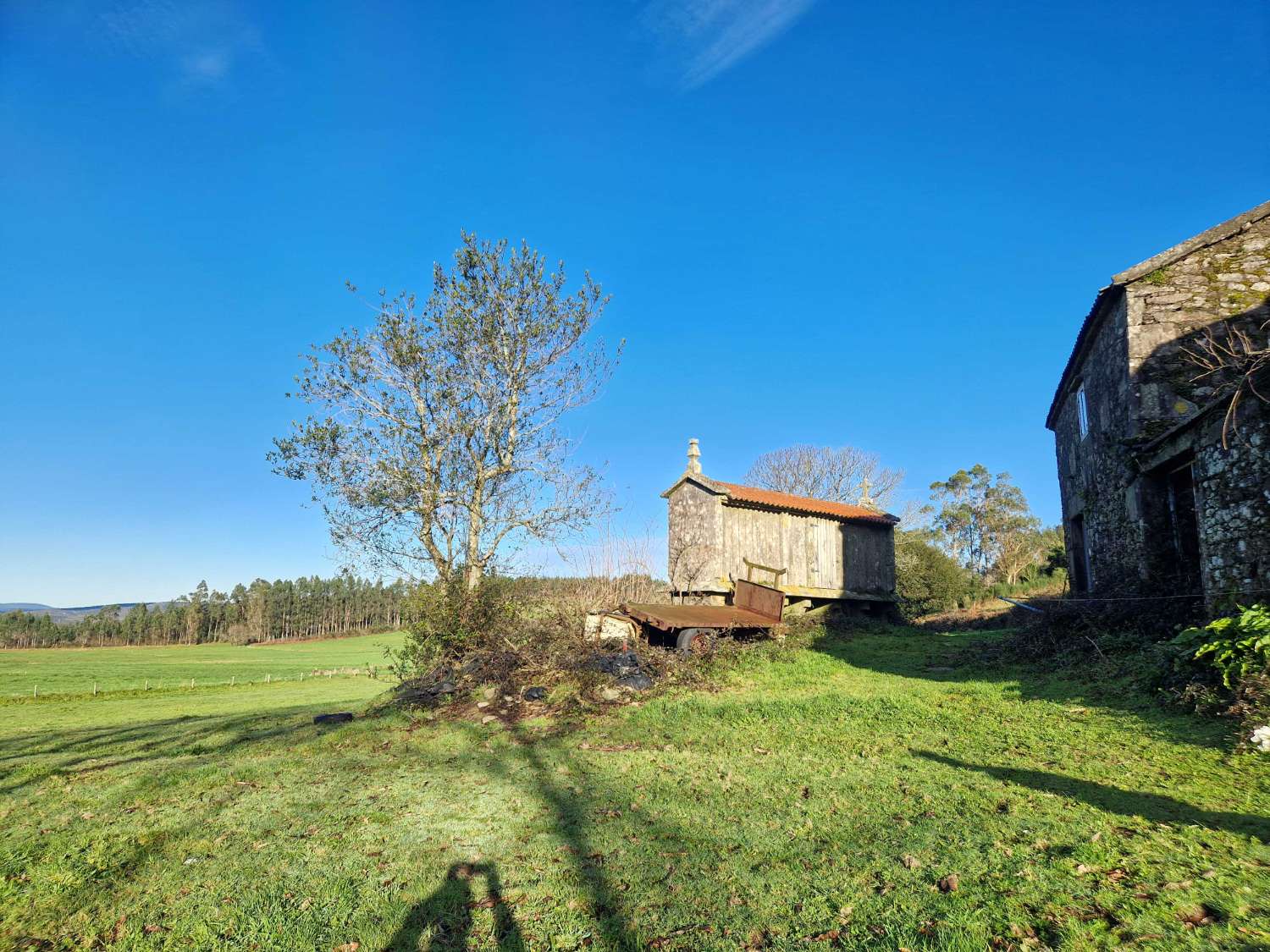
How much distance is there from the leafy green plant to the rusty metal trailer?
7.18 m

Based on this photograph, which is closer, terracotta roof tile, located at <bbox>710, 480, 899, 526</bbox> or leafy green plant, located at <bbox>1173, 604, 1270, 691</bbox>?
leafy green plant, located at <bbox>1173, 604, 1270, 691</bbox>

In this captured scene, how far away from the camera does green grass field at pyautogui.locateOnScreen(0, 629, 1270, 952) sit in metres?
3.35

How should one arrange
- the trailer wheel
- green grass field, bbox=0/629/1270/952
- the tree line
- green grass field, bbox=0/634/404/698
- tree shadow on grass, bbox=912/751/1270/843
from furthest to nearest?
the tree line, green grass field, bbox=0/634/404/698, the trailer wheel, tree shadow on grass, bbox=912/751/1270/843, green grass field, bbox=0/629/1270/952

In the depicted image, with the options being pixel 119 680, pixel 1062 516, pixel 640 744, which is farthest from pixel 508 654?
pixel 119 680

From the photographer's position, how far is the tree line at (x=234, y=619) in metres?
72.4

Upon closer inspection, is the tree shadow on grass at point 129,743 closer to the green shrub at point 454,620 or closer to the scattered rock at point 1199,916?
the green shrub at point 454,620

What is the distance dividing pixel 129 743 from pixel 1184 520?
1571 centimetres

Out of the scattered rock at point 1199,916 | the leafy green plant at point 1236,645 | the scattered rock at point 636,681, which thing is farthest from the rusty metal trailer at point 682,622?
the scattered rock at point 1199,916

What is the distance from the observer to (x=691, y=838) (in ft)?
15.2

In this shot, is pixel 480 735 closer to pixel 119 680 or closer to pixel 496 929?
pixel 496 929

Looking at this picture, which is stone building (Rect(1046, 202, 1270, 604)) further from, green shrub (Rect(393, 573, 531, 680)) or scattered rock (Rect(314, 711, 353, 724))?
scattered rock (Rect(314, 711, 353, 724))

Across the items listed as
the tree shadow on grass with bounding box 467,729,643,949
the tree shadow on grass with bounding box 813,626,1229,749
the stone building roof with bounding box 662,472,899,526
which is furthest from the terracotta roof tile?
Answer: the tree shadow on grass with bounding box 467,729,643,949

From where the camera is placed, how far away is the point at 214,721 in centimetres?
1198

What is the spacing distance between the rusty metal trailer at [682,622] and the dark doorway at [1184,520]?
668 cm
